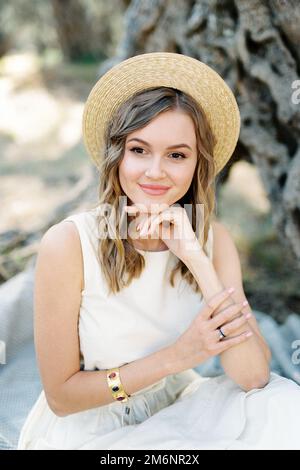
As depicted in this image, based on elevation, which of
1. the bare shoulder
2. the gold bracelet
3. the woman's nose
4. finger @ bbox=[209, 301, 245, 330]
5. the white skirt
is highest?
the woman's nose

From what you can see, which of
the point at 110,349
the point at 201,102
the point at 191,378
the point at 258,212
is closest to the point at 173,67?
the point at 201,102

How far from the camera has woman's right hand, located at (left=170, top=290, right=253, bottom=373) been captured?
6.51ft

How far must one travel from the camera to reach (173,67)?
2088 millimetres

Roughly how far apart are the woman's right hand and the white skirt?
0.64 feet

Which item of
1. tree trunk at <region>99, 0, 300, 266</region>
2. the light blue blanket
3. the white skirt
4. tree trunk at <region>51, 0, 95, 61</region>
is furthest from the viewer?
tree trunk at <region>51, 0, 95, 61</region>

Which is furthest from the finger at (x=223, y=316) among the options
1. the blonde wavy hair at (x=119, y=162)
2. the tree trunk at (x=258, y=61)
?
the tree trunk at (x=258, y=61)

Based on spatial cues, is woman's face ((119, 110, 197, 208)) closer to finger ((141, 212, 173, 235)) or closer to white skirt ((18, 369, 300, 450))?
finger ((141, 212, 173, 235))

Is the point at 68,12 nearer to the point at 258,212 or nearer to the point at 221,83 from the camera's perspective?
the point at 258,212

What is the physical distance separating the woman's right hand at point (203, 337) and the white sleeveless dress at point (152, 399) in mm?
198

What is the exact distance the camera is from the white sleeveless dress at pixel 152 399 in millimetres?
1867


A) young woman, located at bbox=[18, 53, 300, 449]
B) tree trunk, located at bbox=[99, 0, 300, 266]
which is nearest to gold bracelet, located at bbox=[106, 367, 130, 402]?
young woman, located at bbox=[18, 53, 300, 449]

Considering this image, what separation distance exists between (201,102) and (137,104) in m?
0.27

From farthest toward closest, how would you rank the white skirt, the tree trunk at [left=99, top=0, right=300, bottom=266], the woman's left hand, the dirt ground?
the dirt ground, the tree trunk at [left=99, top=0, right=300, bottom=266], the woman's left hand, the white skirt

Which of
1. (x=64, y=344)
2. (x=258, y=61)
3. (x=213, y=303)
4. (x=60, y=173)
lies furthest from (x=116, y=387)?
(x=60, y=173)
